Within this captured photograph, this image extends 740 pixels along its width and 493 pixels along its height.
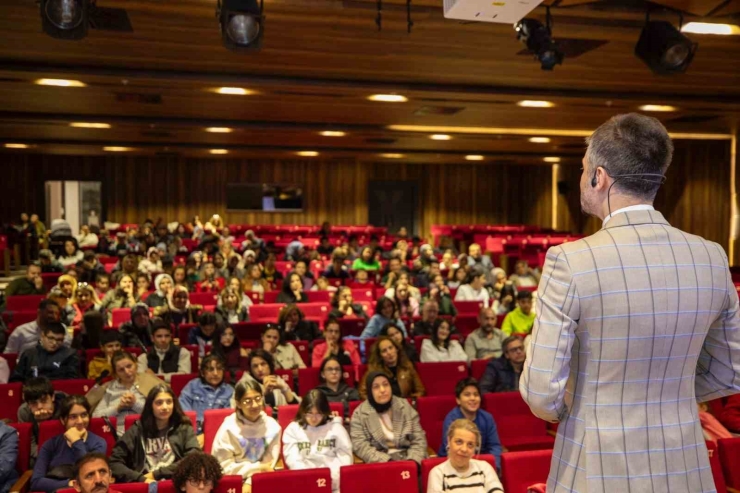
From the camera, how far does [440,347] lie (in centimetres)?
633

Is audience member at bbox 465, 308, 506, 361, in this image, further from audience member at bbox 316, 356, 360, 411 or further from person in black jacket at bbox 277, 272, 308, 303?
person in black jacket at bbox 277, 272, 308, 303

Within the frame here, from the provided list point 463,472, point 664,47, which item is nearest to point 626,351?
point 463,472

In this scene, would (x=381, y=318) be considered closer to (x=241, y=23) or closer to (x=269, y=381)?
(x=269, y=381)

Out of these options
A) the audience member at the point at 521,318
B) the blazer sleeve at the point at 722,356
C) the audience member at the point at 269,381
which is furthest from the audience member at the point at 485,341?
the blazer sleeve at the point at 722,356

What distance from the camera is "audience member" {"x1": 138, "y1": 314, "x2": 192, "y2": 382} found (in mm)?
5750

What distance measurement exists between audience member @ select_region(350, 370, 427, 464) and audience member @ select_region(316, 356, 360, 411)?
1.98 ft

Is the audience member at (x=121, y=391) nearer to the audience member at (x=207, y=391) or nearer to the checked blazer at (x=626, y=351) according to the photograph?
the audience member at (x=207, y=391)

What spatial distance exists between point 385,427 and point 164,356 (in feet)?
7.41

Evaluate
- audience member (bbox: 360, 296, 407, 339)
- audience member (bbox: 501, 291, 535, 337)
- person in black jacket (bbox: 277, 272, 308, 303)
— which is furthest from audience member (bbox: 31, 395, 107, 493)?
audience member (bbox: 501, 291, 535, 337)

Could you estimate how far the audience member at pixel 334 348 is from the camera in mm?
6008

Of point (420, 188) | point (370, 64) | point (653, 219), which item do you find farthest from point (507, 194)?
point (653, 219)

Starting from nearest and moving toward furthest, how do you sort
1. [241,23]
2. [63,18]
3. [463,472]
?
[463,472] < [63,18] < [241,23]

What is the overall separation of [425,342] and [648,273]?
5.26 m

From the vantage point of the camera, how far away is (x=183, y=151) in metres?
16.8
